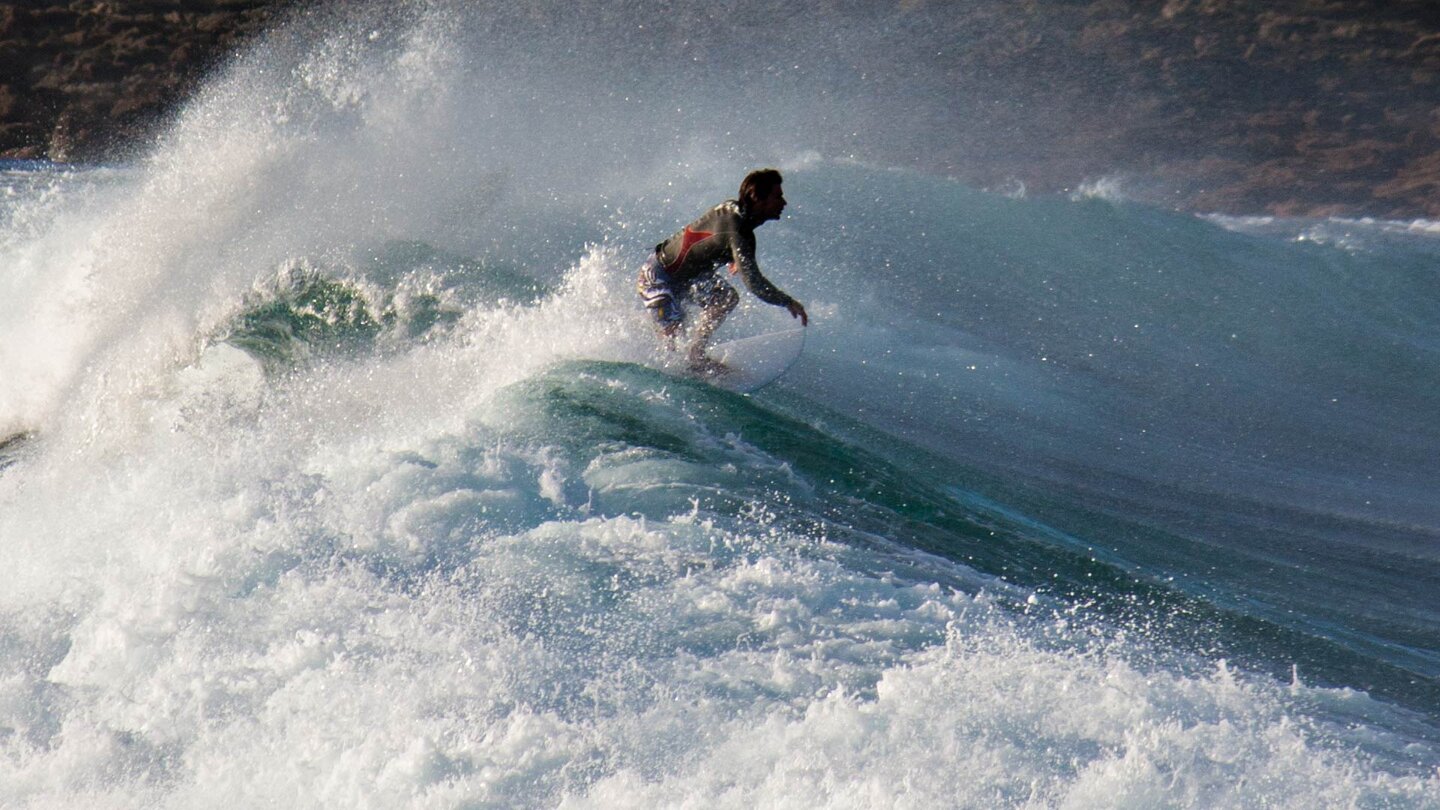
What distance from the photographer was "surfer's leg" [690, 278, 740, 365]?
6781 mm

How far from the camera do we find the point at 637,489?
513 cm

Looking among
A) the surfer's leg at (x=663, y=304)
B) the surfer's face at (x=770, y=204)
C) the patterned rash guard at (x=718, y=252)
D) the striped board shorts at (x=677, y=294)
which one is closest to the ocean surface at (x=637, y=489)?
the surfer's leg at (x=663, y=304)

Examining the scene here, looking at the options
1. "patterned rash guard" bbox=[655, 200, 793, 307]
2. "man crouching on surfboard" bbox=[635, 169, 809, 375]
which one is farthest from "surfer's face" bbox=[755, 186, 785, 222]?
"patterned rash guard" bbox=[655, 200, 793, 307]

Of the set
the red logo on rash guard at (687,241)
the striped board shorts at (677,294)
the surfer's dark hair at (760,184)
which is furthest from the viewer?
the striped board shorts at (677,294)

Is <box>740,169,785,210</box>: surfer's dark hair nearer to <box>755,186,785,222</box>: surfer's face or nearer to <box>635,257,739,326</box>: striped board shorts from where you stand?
<box>755,186,785,222</box>: surfer's face

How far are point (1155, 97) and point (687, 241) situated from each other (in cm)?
2520

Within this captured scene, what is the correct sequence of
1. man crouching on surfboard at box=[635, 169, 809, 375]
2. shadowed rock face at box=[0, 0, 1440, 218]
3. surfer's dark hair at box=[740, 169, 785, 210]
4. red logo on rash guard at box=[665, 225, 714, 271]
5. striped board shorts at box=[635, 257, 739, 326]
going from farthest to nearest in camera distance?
shadowed rock face at box=[0, 0, 1440, 218] → striped board shorts at box=[635, 257, 739, 326] → red logo on rash guard at box=[665, 225, 714, 271] → man crouching on surfboard at box=[635, 169, 809, 375] → surfer's dark hair at box=[740, 169, 785, 210]

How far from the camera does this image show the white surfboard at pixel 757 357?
6.82 meters

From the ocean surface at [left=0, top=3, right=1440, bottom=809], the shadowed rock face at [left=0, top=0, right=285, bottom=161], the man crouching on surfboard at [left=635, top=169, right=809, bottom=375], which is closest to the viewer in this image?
the ocean surface at [left=0, top=3, right=1440, bottom=809]

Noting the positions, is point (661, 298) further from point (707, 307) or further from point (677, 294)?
point (707, 307)

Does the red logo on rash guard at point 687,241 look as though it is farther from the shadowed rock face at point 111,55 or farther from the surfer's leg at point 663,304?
the shadowed rock face at point 111,55

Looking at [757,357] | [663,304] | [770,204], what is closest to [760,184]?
[770,204]

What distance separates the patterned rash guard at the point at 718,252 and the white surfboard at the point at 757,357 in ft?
1.60

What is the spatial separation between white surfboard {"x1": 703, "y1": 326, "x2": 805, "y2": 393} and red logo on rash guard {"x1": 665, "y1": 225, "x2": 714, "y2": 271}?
60 cm
